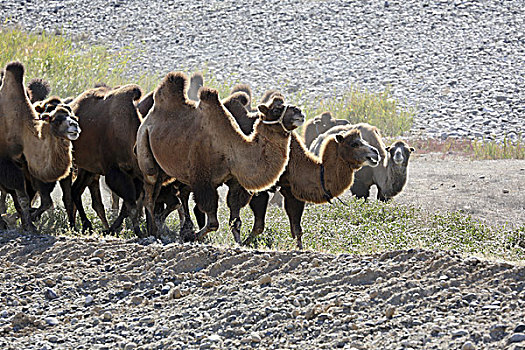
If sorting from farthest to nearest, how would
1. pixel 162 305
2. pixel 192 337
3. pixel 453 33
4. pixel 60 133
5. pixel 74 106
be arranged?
pixel 453 33 → pixel 74 106 → pixel 60 133 → pixel 162 305 → pixel 192 337

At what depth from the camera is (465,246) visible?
8.97m

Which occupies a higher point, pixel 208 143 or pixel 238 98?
pixel 238 98

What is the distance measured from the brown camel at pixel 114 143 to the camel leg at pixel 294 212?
1910mm

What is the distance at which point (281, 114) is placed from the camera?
876cm

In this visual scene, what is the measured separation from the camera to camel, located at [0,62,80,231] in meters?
9.78

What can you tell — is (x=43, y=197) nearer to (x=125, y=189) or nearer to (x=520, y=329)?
(x=125, y=189)

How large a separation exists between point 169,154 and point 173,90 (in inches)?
33.5

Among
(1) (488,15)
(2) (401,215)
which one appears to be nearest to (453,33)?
(1) (488,15)

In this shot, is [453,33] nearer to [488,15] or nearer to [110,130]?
[488,15]

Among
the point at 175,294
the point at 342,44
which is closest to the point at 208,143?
the point at 175,294

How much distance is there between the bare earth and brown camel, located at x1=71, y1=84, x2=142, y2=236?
7.01ft

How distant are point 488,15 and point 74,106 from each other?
22.2m

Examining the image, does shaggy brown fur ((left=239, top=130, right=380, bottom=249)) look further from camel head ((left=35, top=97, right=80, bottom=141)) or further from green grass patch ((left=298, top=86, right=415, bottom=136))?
green grass patch ((left=298, top=86, right=415, bottom=136))

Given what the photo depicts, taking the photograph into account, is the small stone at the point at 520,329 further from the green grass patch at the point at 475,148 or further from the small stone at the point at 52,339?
the green grass patch at the point at 475,148
